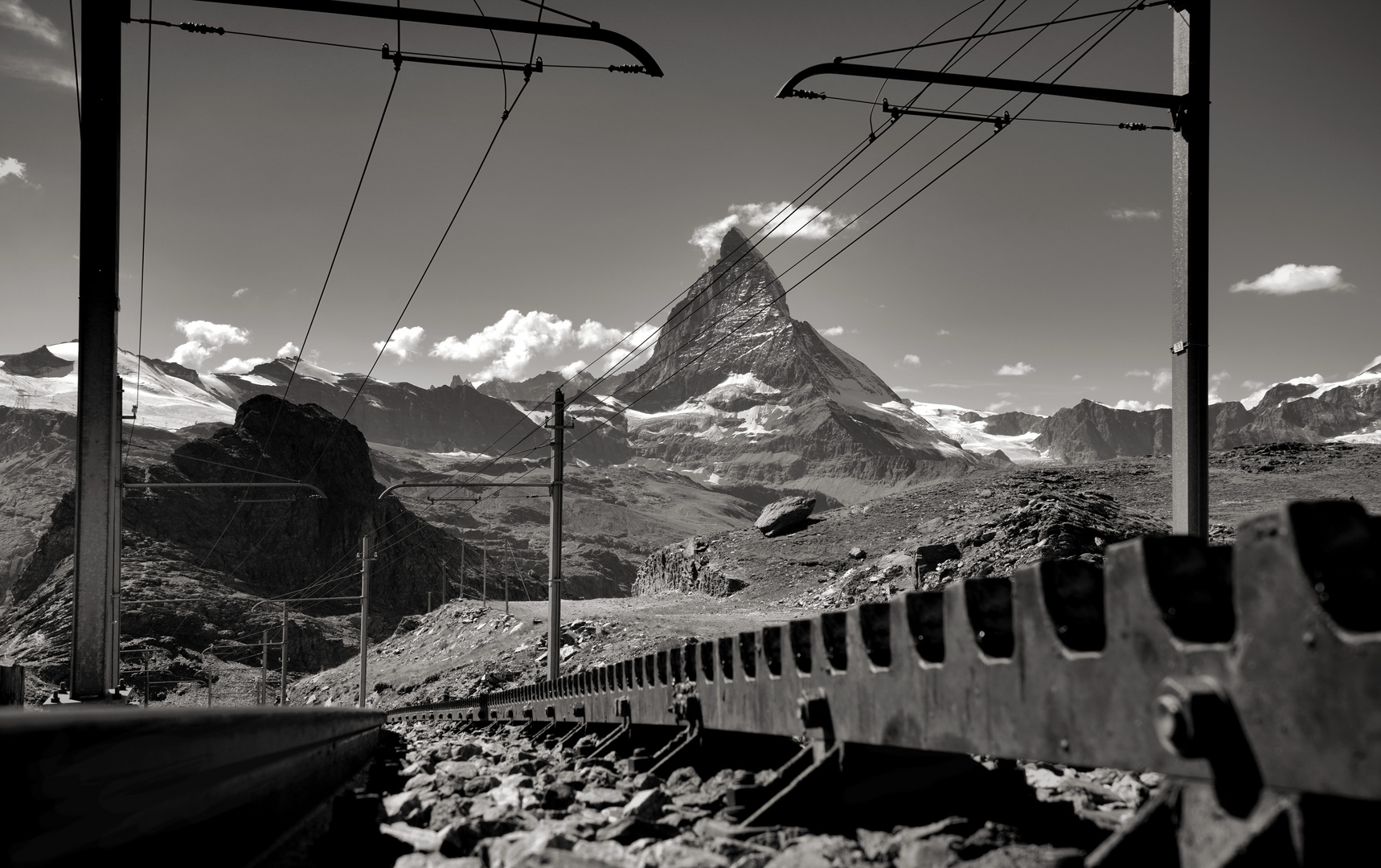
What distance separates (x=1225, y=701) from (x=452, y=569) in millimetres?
126825

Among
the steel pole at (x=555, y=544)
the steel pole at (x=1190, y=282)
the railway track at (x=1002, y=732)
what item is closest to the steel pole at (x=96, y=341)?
the railway track at (x=1002, y=732)

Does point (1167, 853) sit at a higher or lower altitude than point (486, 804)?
higher

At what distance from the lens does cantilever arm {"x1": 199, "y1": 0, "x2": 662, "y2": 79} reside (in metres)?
9.00

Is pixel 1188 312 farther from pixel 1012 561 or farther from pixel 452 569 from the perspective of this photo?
pixel 452 569

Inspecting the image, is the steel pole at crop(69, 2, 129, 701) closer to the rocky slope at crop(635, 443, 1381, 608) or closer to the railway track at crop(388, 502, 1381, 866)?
the railway track at crop(388, 502, 1381, 866)

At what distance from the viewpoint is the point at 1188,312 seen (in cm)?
970

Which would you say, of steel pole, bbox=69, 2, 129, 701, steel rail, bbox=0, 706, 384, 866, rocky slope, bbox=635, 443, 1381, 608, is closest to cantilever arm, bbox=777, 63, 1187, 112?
steel pole, bbox=69, 2, 129, 701

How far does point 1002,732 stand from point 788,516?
54270 millimetres

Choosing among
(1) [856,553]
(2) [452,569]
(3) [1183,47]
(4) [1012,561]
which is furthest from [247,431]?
(3) [1183,47]

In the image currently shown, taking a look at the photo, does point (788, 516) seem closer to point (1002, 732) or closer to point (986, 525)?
point (986, 525)

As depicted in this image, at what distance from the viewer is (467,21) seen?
31.2 ft

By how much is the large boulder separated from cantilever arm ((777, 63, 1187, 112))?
151ft

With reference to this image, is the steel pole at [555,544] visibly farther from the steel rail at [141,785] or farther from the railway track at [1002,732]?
the steel rail at [141,785]

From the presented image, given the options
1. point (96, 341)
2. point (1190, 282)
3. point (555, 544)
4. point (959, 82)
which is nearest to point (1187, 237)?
point (1190, 282)
